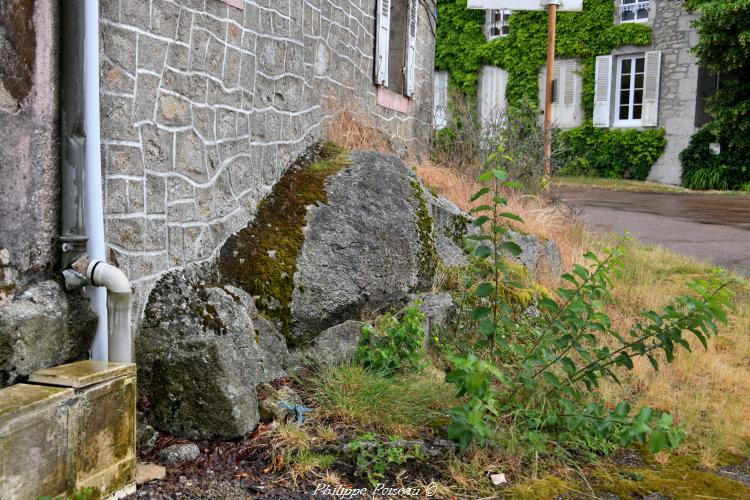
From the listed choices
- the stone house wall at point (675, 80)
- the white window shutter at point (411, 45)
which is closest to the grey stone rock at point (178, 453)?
the white window shutter at point (411, 45)

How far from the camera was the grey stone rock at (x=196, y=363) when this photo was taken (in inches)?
127

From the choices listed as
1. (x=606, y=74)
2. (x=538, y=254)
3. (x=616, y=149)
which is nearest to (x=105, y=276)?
(x=538, y=254)

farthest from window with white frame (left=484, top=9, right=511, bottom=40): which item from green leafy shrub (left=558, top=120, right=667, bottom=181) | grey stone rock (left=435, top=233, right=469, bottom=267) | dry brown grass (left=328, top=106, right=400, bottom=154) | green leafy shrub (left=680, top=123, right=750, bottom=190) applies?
grey stone rock (left=435, top=233, right=469, bottom=267)

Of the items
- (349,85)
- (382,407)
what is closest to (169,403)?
(382,407)

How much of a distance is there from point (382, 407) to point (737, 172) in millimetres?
17115

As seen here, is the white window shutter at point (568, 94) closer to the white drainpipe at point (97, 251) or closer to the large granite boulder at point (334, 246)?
the large granite boulder at point (334, 246)

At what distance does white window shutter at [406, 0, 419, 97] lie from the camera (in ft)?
29.6

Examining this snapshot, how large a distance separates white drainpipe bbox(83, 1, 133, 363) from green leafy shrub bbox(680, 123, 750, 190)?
17.8 metres

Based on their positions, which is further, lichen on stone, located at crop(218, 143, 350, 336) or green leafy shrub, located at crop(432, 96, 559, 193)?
green leafy shrub, located at crop(432, 96, 559, 193)

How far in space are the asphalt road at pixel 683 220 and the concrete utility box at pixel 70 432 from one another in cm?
674

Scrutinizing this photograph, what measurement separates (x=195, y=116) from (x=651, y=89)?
18.1 metres

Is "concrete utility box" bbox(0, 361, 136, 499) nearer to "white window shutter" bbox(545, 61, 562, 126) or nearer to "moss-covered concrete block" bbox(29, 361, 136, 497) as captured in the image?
"moss-covered concrete block" bbox(29, 361, 136, 497)

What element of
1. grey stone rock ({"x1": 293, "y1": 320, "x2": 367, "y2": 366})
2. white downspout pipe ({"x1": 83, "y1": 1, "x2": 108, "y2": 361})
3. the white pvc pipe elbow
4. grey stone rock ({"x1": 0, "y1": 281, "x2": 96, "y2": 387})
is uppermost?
white downspout pipe ({"x1": 83, "y1": 1, "x2": 108, "y2": 361})

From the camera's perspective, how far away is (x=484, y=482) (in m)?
3.06
